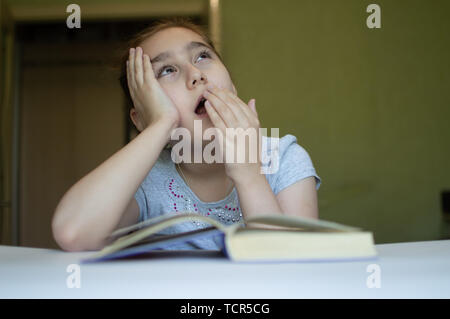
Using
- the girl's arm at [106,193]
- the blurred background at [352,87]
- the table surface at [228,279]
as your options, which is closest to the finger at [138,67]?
the girl's arm at [106,193]

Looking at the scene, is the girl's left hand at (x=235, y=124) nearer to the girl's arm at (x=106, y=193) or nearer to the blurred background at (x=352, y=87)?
the girl's arm at (x=106, y=193)

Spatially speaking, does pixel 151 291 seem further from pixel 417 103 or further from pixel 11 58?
pixel 11 58

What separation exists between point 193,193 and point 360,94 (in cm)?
201

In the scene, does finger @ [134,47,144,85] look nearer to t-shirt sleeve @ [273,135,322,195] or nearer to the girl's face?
the girl's face

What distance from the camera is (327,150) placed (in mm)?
2732

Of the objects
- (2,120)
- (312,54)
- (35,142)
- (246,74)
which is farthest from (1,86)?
(312,54)

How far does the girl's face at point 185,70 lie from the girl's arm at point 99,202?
0.57 feet

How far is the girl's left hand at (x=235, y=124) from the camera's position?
79cm

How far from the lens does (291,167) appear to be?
981 mm

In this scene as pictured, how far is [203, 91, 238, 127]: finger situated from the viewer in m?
0.84

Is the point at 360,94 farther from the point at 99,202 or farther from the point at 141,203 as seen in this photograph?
the point at 99,202

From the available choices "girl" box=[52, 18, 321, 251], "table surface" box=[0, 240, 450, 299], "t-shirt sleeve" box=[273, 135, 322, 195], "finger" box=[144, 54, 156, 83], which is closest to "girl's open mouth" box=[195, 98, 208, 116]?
"girl" box=[52, 18, 321, 251]

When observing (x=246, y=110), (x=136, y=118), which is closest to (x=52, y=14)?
(x=136, y=118)
